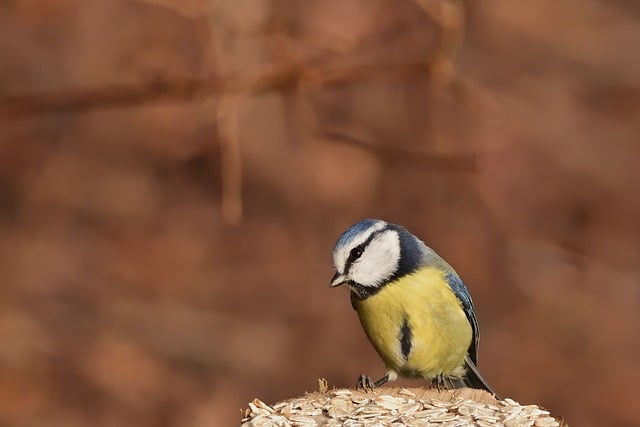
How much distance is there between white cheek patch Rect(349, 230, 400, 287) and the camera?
10.2 ft

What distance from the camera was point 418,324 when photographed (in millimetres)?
3117

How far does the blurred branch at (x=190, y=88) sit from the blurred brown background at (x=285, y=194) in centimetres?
2

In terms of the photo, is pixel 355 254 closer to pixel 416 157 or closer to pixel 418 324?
pixel 418 324

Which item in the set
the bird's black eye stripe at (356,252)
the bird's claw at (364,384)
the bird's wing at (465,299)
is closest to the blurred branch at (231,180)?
the bird's wing at (465,299)

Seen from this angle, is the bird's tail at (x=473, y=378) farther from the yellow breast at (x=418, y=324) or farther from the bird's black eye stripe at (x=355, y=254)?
the bird's black eye stripe at (x=355, y=254)

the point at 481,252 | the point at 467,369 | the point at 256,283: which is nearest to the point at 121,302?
the point at 256,283

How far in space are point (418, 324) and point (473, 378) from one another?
0.31 metres

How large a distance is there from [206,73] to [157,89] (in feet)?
1.17

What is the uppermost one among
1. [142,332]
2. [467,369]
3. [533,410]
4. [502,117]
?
[502,117]

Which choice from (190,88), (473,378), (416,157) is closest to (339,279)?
(473,378)

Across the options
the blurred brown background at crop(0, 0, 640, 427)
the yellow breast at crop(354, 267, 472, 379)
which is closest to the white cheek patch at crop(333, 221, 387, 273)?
the yellow breast at crop(354, 267, 472, 379)

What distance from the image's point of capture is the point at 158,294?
6.61 m

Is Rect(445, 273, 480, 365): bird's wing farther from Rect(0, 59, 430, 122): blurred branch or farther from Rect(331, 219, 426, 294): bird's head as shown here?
Rect(0, 59, 430, 122): blurred branch

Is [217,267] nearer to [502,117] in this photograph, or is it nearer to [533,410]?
[502,117]
